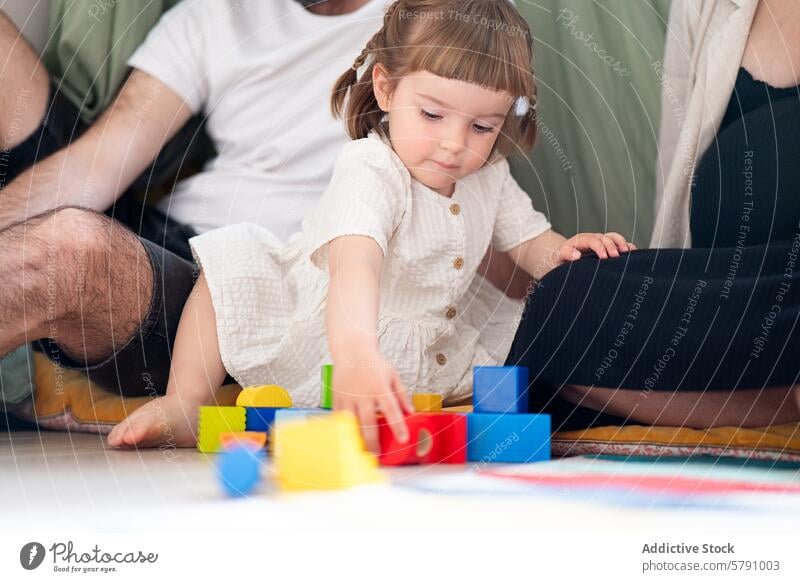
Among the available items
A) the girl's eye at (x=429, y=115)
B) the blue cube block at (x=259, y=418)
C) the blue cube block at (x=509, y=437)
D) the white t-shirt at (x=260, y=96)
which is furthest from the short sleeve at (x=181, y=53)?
the blue cube block at (x=509, y=437)

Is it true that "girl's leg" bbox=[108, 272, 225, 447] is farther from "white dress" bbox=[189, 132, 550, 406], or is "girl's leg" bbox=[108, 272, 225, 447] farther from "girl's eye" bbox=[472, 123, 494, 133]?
"girl's eye" bbox=[472, 123, 494, 133]

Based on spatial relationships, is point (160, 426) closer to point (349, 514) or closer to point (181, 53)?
point (349, 514)

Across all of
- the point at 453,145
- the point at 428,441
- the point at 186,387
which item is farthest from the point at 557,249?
the point at 186,387

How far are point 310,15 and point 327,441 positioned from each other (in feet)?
1.97

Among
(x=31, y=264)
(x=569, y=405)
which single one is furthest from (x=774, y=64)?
(x=31, y=264)

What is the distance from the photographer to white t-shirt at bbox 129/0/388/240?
3.53 feet

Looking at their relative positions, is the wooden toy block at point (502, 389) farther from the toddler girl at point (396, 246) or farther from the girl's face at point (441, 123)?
the girl's face at point (441, 123)

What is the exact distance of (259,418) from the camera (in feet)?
2.64

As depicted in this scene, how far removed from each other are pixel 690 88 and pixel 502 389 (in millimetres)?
443

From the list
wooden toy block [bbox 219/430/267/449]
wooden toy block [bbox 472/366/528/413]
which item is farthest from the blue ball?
wooden toy block [bbox 472/366/528/413]

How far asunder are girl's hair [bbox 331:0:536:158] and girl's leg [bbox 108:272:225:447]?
0.26 m

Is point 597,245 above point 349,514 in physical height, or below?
above

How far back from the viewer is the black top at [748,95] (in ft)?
3.13

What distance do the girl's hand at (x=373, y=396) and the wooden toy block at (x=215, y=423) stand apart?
0.10 metres
